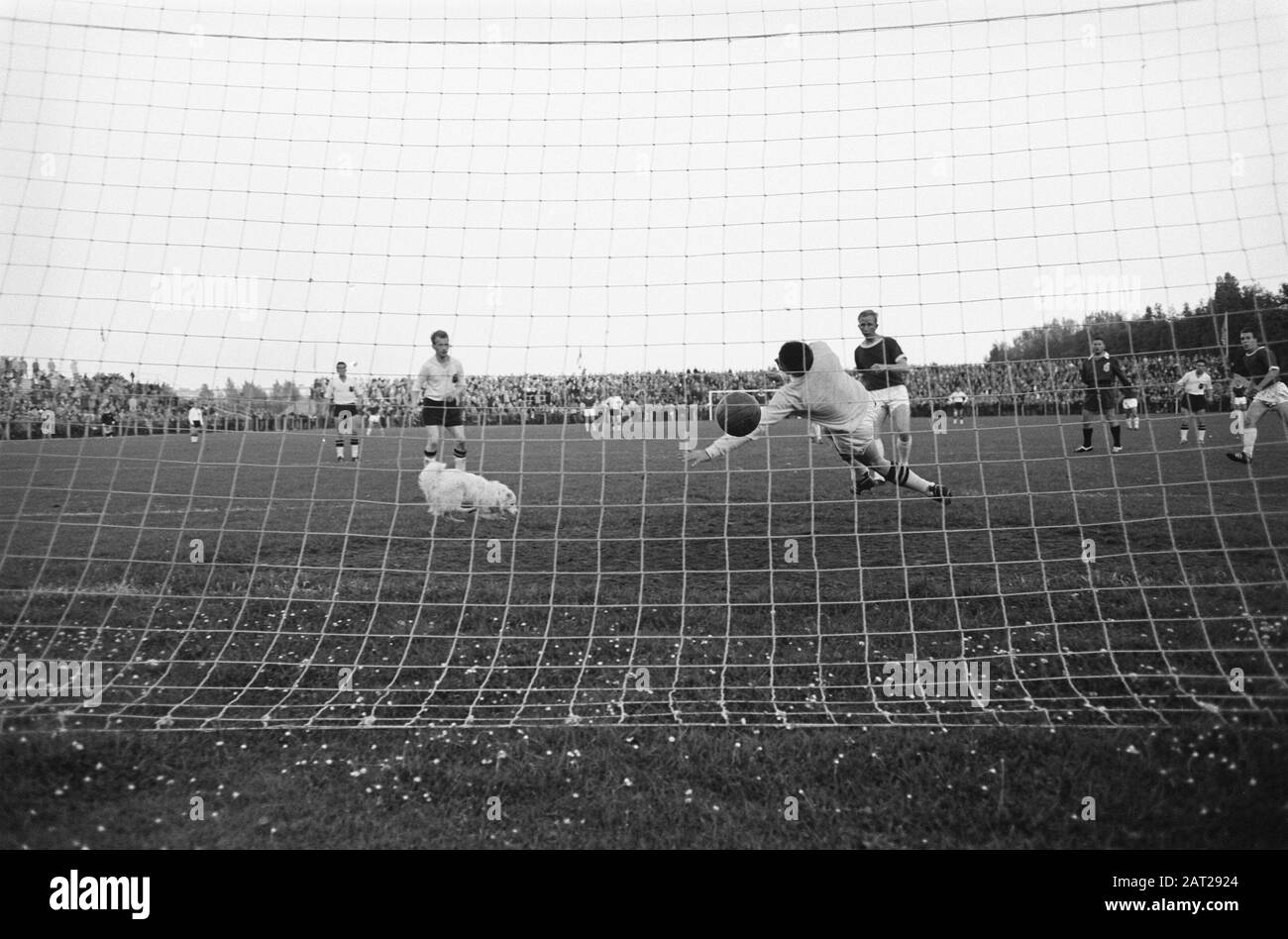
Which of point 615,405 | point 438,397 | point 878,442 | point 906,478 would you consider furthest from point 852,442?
point 438,397

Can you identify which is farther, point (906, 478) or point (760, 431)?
point (906, 478)

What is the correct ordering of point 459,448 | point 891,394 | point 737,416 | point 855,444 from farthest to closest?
point 459,448, point 891,394, point 855,444, point 737,416

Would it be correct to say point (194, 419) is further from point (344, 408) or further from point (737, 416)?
point (344, 408)

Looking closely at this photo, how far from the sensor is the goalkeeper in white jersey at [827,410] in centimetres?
678

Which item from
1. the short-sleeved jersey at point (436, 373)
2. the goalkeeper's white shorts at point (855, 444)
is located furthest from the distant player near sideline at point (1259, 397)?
the short-sleeved jersey at point (436, 373)

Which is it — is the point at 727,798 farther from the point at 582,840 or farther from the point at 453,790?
the point at 453,790

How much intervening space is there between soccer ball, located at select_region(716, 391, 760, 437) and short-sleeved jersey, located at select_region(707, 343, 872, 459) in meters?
0.06

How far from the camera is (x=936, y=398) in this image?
5.71 metres

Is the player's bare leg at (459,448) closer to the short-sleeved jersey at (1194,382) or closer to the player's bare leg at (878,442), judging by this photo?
the player's bare leg at (878,442)

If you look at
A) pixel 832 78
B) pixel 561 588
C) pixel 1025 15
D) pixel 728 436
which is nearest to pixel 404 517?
pixel 561 588

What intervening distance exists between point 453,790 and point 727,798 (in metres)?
1.27

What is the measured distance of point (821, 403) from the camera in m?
7.36

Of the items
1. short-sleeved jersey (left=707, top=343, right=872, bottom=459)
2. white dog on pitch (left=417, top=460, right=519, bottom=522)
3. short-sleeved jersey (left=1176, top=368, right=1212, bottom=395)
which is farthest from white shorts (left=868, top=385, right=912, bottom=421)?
white dog on pitch (left=417, top=460, right=519, bottom=522)

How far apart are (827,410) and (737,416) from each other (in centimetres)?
108
